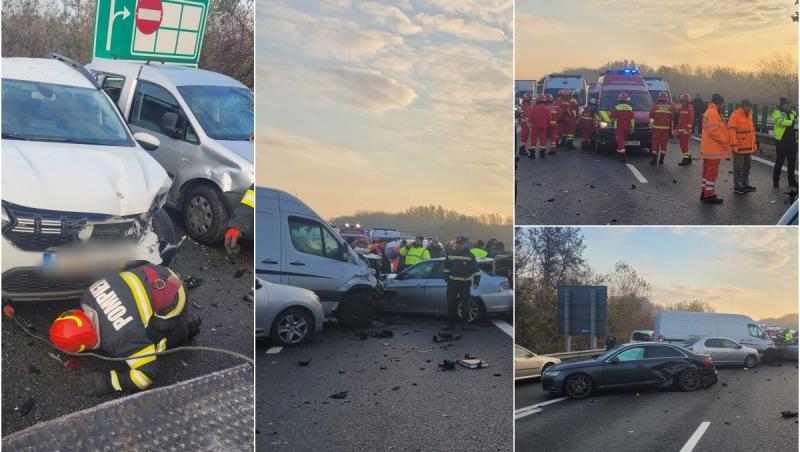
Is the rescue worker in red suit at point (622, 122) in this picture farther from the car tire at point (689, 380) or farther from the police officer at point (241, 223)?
the police officer at point (241, 223)

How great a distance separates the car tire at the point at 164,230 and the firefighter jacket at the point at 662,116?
309 centimetres

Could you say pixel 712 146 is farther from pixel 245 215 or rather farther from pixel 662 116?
pixel 245 215

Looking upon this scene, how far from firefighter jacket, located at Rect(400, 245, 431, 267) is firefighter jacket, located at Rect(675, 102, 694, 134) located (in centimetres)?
179

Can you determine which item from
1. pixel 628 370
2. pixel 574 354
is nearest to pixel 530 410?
pixel 574 354

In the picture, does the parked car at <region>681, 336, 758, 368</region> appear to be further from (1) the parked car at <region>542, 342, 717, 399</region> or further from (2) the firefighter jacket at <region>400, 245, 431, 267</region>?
(2) the firefighter jacket at <region>400, 245, 431, 267</region>

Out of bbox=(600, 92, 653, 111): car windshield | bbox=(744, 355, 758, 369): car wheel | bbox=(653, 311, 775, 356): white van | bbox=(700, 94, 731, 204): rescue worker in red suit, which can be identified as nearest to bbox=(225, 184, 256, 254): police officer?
bbox=(600, 92, 653, 111): car windshield

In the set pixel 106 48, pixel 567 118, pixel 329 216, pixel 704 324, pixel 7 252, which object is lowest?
pixel 704 324

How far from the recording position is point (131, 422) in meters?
4.43

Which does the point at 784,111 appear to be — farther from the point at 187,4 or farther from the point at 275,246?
the point at 187,4

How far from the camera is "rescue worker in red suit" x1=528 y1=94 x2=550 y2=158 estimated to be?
4.88m

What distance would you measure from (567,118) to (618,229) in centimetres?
79

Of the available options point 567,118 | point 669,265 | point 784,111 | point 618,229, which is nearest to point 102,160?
point 567,118

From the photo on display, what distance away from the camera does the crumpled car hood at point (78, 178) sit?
4.24 metres

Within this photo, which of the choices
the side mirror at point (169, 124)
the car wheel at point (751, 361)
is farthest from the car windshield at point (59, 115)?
the car wheel at point (751, 361)
